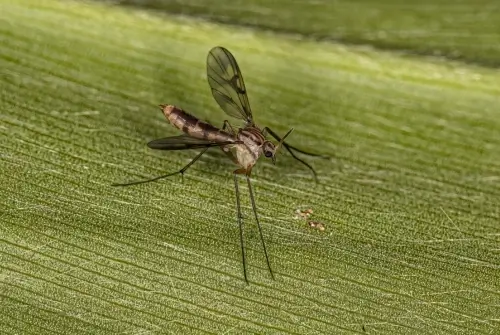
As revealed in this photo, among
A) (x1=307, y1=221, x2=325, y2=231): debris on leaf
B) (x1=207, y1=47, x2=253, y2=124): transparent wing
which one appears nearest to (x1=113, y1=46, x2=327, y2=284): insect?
(x1=207, y1=47, x2=253, y2=124): transparent wing

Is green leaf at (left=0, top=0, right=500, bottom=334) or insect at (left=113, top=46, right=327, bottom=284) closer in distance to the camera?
green leaf at (left=0, top=0, right=500, bottom=334)

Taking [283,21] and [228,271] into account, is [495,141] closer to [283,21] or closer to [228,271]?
[283,21]

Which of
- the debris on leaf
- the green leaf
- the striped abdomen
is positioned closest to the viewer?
the green leaf

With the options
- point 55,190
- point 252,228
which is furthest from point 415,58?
point 55,190

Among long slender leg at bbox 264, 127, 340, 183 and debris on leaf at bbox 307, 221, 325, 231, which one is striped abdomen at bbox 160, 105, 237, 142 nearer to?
long slender leg at bbox 264, 127, 340, 183

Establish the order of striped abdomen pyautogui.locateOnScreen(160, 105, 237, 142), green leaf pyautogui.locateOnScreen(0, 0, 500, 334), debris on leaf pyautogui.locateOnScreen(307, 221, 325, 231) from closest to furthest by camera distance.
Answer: green leaf pyautogui.locateOnScreen(0, 0, 500, 334)
debris on leaf pyautogui.locateOnScreen(307, 221, 325, 231)
striped abdomen pyautogui.locateOnScreen(160, 105, 237, 142)

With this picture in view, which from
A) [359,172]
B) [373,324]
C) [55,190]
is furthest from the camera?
[359,172]
